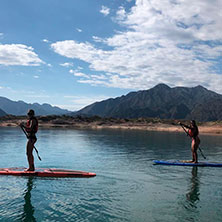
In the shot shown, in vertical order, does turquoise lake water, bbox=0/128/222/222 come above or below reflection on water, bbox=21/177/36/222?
above

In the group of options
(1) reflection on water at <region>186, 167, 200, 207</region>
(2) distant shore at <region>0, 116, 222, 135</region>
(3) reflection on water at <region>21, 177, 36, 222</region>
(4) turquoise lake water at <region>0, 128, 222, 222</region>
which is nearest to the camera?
(3) reflection on water at <region>21, 177, 36, 222</region>

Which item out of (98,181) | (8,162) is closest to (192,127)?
(98,181)

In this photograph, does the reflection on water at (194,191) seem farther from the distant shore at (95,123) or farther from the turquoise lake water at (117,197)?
the distant shore at (95,123)

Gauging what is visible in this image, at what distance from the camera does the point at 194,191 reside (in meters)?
15.5

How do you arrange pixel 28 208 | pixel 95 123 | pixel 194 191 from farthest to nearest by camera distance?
pixel 95 123
pixel 194 191
pixel 28 208

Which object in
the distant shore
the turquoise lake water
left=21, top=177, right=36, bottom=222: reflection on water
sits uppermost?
the distant shore

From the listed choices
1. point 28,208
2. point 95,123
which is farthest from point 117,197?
point 95,123

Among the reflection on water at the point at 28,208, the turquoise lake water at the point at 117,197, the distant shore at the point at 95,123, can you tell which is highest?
the distant shore at the point at 95,123

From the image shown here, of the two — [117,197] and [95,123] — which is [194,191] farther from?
[95,123]

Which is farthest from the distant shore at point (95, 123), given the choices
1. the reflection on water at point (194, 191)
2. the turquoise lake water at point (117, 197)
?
the turquoise lake water at point (117, 197)

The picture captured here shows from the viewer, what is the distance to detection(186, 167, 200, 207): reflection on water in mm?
13623

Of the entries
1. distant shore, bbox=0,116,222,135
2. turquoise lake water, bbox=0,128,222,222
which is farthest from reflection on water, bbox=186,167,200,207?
distant shore, bbox=0,116,222,135

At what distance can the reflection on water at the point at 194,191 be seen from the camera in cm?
1362

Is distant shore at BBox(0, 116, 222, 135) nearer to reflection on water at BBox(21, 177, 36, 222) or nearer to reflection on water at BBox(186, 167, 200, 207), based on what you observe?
reflection on water at BBox(186, 167, 200, 207)
